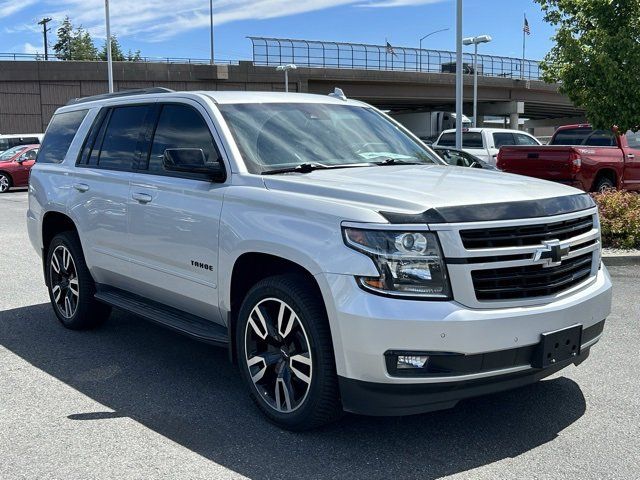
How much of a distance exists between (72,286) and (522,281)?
410 cm

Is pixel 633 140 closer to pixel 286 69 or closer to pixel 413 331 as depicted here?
pixel 413 331

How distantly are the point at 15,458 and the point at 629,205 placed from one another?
9.16 m

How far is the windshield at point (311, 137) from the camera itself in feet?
15.6

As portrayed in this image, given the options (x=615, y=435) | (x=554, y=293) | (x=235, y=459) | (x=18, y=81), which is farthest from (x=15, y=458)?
(x=18, y=81)

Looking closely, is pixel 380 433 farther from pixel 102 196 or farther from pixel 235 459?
pixel 102 196

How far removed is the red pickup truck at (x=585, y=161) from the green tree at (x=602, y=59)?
2.85ft

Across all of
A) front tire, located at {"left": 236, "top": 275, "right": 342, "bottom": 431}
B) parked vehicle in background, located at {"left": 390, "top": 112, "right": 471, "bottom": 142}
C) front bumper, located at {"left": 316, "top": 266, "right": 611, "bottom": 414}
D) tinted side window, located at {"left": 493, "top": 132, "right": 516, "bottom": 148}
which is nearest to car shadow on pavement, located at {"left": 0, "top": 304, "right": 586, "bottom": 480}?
front tire, located at {"left": 236, "top": 275, "right": 342, "bottom": 431}

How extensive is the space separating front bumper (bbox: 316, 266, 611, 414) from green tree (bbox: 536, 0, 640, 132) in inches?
420

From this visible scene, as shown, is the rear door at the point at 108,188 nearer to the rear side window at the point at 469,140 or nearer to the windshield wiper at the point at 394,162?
the windshield wiper at the point at 394,162

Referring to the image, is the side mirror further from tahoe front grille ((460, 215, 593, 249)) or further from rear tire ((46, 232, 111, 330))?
rear tire ((46, 232, 111, 330))

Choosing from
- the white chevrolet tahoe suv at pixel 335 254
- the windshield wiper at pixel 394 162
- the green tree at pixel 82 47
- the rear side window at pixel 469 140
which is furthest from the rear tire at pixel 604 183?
the green tree at pixel 82 47

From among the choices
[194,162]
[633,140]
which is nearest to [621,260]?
[194,162]

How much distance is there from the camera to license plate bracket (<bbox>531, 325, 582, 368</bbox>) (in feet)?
12.1

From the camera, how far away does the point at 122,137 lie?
5.82 m
